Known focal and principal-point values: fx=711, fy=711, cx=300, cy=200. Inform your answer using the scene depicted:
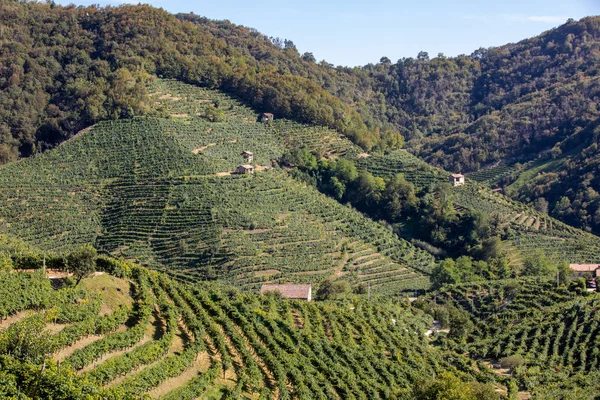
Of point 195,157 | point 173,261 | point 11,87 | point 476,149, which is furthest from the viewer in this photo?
point 476,149

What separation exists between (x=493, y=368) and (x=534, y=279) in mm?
15234

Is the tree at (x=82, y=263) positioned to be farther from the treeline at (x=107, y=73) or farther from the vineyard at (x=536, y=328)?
the treeline at (x=107, y=73)

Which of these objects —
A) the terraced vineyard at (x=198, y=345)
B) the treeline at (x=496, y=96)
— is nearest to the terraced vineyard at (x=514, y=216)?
the treeline at (x=496, y=96)

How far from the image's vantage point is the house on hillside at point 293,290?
39809 mm

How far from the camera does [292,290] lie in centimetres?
4075

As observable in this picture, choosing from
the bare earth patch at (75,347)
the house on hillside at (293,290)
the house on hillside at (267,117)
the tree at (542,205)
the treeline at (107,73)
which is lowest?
the house on hillside at (293,290)

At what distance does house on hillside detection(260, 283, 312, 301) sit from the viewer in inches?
1567

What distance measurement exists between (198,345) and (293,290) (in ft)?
56.3

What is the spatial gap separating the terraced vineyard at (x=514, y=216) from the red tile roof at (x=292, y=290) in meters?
22.6

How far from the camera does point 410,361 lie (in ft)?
102

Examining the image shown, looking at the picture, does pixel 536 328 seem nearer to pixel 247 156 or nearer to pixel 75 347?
pixel 75 347

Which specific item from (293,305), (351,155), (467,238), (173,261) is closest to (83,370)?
(293,305)

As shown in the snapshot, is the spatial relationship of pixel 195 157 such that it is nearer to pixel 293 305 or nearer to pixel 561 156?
pixel 293 305

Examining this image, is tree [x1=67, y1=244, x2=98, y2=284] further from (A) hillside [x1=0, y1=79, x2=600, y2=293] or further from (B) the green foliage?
(A) hillside [x1=0, y1=79, x2=600, y2=293]
